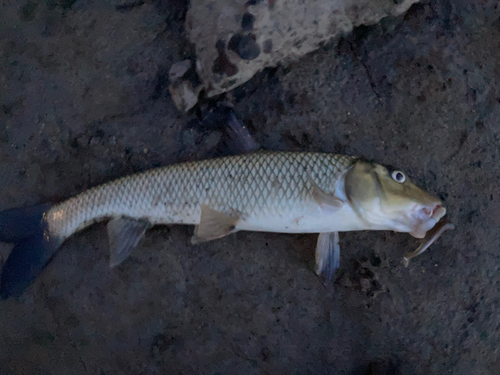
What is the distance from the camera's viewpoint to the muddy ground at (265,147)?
2312 mm

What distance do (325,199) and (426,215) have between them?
0.61 meters

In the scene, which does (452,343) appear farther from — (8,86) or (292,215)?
(8,86)

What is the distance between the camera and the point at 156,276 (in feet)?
8.11

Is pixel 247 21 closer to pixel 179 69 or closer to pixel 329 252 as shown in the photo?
pixel 179 69

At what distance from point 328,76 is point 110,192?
179 centimetres

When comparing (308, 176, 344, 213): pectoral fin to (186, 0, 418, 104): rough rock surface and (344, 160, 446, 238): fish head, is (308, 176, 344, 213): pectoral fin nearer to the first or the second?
(344, 160, 446, 238): fish head

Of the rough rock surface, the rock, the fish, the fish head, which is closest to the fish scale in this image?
the fish

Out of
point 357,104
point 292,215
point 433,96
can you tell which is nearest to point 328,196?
point 292,215

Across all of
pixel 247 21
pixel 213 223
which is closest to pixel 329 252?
pixel 213 223

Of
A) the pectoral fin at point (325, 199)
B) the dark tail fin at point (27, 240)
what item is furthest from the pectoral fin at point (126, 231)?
the pectoral fin at point (325, 199)

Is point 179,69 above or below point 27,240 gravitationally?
above

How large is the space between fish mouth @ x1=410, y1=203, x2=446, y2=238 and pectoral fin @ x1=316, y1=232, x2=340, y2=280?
0.50 meters

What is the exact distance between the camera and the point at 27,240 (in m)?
2.43

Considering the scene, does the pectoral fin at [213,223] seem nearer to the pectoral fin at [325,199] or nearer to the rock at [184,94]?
the pectoral fin at [325,199]
